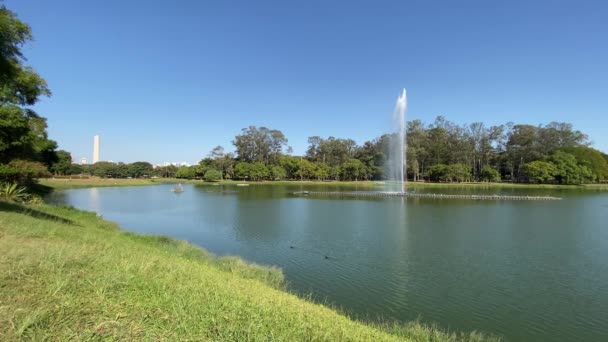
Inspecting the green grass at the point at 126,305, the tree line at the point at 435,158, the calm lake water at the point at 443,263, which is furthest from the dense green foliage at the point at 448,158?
the green grass at the point at 126,305

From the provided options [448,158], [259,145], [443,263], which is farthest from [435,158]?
[443,263]

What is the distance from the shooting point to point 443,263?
14.1m

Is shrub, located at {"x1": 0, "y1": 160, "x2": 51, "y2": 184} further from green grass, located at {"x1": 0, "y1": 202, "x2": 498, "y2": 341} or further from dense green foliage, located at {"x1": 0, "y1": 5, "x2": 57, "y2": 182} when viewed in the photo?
green grass, located at {"x1": 0, "y1": 202, "x2": 498, "y2": 341}

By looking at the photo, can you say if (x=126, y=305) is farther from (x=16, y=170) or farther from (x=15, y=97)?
(x=16, y=170)

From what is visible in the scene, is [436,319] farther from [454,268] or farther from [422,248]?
[422,248]

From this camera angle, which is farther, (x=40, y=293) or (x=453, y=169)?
(x=453, y=169)

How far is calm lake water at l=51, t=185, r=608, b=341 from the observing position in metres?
9.25

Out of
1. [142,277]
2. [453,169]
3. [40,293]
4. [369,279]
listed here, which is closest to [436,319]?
[369,279]

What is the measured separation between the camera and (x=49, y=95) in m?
24.4

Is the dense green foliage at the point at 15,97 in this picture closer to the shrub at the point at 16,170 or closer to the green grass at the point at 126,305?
the shrub at the point at 16,170

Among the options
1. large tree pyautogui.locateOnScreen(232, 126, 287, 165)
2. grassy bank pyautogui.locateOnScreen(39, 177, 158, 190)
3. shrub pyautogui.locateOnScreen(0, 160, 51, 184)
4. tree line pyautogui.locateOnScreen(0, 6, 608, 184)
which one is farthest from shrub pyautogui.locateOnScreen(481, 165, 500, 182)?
shrub pyautogui.locateOnScreen(0, 160, 51, 184)

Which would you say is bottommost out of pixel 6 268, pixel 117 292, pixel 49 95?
pixel 117 292

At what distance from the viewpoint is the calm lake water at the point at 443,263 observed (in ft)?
30.3

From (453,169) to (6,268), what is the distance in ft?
300
